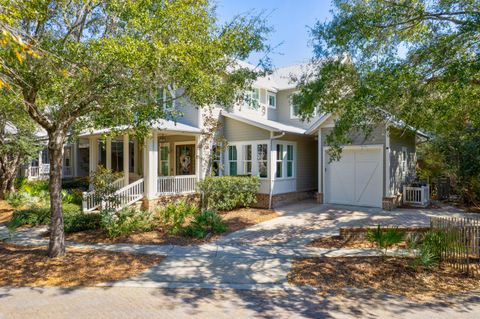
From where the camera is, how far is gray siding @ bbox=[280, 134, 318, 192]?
17.9 metres

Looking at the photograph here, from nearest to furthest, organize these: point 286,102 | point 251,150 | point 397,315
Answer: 1. point 397,315
2. point 251,150
3. point 286,102

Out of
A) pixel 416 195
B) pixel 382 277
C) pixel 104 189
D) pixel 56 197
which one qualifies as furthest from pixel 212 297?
pixel 416 195

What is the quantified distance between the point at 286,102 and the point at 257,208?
8.11 meters

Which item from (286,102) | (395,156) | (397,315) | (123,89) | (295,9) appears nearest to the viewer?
(397,315)

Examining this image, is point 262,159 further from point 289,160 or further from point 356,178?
point 356,178

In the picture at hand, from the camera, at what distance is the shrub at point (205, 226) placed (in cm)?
1018

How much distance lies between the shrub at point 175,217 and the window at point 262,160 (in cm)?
487

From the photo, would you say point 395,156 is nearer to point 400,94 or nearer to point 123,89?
point 400,94

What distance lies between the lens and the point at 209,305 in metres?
5.56

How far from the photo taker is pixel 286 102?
20578 mm

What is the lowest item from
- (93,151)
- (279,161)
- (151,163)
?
(151,163)

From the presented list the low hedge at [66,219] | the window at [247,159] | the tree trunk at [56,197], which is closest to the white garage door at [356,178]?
the window at [247,159]

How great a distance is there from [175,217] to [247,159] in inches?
253

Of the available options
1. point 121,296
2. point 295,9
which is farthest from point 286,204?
point 121,296
